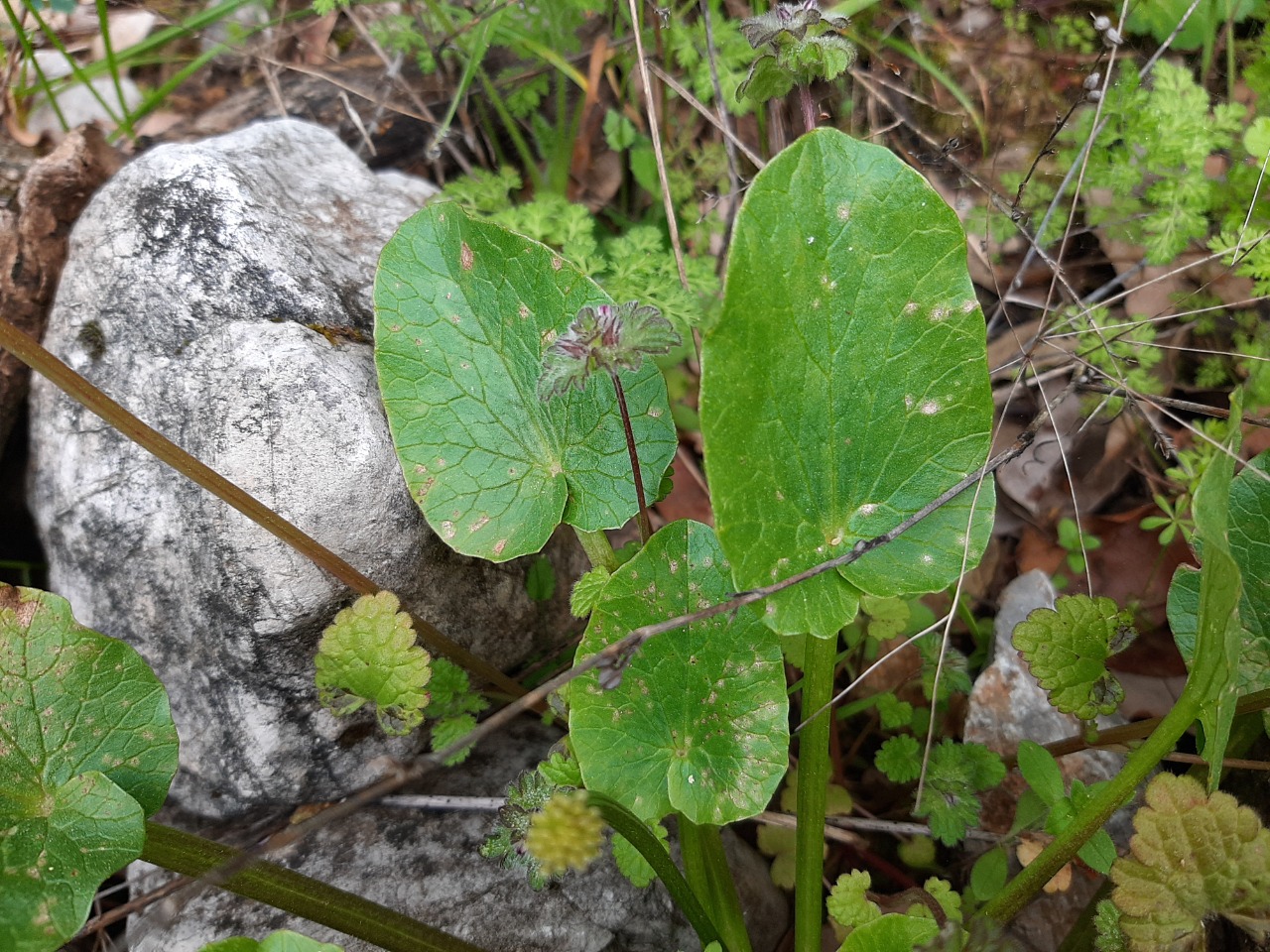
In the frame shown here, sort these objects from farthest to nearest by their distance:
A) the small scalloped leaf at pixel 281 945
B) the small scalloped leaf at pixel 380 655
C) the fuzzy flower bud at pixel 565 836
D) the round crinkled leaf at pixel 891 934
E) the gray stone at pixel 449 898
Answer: the gray stone at pixel 449 898 < the small scalloped leaf at pixel 380 655 < the round crinkled leaf at pixel 891 934 < the small scalloped leaf at pixel 281 945 < the fuzzy flower bud at pixel 565 836

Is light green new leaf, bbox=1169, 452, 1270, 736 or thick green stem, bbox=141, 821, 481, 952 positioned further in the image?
light green new leaf, bbox=1169, 452, 1270, 736

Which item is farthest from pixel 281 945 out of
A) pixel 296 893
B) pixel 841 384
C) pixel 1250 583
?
pixel 1250 583

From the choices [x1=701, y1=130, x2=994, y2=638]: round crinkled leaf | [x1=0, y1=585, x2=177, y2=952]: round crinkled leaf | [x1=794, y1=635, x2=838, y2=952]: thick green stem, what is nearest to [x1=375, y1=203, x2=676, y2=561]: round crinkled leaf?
[x1=701, y1=130, x2=994, y2=638]: round crinkled leaf

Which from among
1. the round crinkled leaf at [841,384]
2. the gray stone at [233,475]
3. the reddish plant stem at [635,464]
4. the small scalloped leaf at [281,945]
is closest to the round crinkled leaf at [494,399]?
the reddish plant stem at [635,464]

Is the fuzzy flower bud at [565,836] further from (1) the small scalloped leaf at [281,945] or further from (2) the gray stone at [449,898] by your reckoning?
(2) the gray stone at [449,898]

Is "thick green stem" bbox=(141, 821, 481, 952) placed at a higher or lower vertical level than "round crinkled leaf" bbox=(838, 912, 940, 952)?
higher

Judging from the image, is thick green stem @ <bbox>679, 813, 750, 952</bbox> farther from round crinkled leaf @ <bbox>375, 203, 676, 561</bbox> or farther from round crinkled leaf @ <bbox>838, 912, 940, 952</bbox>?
round crinkled leaf @ <bbox>375, 203, 676, 561</bbox>

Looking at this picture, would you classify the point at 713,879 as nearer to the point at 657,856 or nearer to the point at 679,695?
the point at 657,856

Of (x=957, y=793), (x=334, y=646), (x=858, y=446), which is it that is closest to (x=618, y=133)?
(x=858, y=446)
